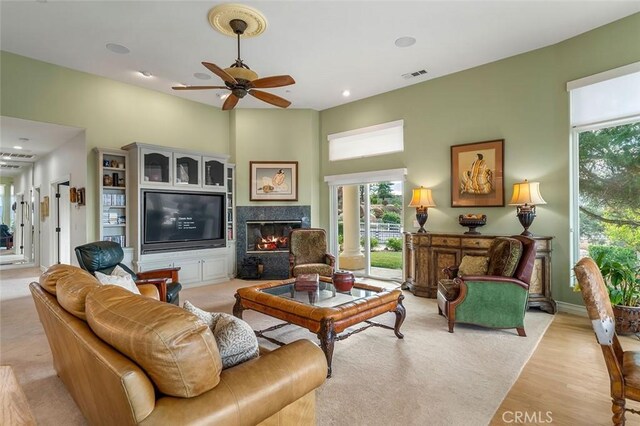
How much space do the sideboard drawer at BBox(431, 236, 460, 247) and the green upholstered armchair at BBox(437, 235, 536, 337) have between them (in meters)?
1.04

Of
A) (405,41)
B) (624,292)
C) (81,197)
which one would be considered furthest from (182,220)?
(624,292)

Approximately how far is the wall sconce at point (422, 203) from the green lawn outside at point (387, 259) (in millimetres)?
1266

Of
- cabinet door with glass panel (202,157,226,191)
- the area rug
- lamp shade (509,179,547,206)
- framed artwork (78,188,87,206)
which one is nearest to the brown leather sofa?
the area rug

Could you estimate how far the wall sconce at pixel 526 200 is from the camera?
4184 mm

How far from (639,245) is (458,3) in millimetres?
3481

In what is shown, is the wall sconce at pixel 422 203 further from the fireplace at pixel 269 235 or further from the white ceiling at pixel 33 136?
the white ceiling at pixel 33 136

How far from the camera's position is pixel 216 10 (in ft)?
11.6

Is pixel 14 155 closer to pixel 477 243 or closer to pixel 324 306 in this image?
pixel 324 306

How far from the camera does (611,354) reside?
66.0 inches

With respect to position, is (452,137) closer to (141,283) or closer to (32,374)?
(141,283)

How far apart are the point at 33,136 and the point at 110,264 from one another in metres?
3.88

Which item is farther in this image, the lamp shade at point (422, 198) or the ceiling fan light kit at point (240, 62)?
the lamp shade at point (422, 198)

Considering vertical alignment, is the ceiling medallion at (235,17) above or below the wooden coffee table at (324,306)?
above

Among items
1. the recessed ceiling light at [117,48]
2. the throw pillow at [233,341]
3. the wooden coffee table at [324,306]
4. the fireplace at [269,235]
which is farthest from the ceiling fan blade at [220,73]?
the fireplace at [269,235]
